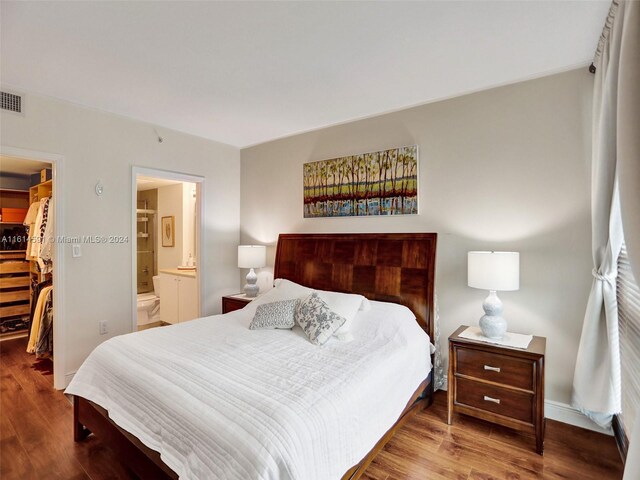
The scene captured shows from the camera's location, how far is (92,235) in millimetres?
3182

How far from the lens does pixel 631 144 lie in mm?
1123

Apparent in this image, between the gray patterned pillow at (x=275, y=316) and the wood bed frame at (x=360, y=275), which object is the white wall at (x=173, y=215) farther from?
the gray patterned pillow at (x=275, y=316)

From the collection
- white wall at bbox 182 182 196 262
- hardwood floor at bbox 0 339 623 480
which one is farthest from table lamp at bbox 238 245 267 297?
white wall at bbox 182 182 196 262

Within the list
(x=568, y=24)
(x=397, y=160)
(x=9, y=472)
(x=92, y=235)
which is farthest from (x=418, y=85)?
(x=9, y=472)

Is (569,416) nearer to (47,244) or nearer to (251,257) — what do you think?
(251,257)

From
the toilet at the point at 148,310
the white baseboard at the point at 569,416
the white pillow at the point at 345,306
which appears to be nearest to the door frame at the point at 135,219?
the toilet at the point at 148,310

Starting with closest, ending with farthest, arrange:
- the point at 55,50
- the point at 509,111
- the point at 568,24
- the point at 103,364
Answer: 1. the point at 568,24
2. the point at 103,364
3. the point at 55,50
4. the point at 509,111

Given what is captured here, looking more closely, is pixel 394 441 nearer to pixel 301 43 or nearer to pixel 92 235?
pixel 301 43

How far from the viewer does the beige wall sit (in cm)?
238

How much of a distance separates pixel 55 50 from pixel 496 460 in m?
3.74

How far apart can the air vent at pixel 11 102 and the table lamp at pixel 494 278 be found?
3706mm

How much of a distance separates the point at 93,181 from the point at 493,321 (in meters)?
3.59

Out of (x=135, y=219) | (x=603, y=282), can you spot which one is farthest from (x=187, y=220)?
(x=603, y=282)

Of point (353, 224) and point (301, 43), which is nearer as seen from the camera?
point (301, 43)
